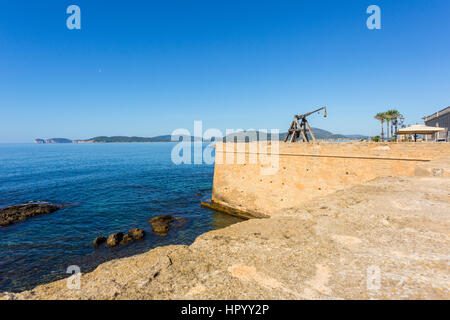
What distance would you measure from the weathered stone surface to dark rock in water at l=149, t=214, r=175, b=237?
37.3 ft

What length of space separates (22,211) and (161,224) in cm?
1272

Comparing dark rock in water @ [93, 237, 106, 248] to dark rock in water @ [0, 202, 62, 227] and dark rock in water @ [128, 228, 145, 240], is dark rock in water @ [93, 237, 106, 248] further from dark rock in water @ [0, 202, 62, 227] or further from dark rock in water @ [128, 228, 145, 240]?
dark rock in water @ [0, 202, 62, 227]

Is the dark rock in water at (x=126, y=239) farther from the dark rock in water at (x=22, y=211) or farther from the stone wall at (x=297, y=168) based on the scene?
the dark rock in water at (x=22, y=211)

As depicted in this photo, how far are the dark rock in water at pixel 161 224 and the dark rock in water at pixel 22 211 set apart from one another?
393 inches

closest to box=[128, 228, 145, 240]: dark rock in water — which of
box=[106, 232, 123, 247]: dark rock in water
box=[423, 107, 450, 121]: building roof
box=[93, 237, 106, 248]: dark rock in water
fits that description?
box=[106, 232, 123, 247]: dark rock in water

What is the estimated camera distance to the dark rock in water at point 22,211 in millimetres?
16141

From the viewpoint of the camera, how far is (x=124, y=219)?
16.9 m

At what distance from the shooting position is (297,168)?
14328 mm

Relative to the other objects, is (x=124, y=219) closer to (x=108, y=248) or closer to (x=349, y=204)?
(x=108, y=248)

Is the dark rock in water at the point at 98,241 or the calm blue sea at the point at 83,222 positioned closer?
the calm blue sea at the point at 83,222

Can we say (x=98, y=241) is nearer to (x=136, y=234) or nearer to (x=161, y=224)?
(x=136, y=234)

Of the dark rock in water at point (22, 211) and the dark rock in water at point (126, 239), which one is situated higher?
the dark rock in water at point (22, 211)

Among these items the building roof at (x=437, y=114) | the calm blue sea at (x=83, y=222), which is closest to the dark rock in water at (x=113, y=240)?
the calm blue sea at (x=83, y=222)

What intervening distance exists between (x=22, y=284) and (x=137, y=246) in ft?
16.2
